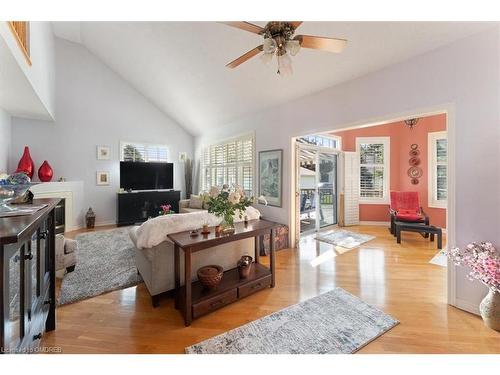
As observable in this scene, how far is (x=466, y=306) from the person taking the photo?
205 centimetres

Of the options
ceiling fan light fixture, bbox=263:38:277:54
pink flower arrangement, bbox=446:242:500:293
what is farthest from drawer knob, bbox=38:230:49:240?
pink flower arrangement, bbox=446:242:500:293

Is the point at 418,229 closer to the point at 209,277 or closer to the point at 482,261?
the point at 482,261

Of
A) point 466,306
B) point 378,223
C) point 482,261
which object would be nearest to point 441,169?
point 378,223

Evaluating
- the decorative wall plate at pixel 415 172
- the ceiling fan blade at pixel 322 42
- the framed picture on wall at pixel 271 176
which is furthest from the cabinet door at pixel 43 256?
the decorative wall plate at pixel 415 172

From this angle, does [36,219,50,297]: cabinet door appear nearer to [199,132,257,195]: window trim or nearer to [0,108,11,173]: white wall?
[199,132,257,195]: window trim

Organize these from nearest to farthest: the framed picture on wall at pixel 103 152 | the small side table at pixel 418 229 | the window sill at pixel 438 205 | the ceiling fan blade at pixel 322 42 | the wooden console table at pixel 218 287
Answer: the ceiling fan blade at pixel 322 42 → the wooden console table at pixel 218 287 → the small side table at pixel 418 229 → the window sill at pixel 438 205 → the framed picture on wall at pixel 103 152

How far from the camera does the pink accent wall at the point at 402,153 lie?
488 cm

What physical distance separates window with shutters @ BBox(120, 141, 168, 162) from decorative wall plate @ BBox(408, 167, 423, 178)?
6.75 meters

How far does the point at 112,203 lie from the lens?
570 cm

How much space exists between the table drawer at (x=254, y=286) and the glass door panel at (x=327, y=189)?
3.04 metres

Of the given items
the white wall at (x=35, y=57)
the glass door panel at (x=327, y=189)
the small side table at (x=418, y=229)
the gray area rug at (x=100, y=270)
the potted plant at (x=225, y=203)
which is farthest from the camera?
the glass door panel at (x=327, y=189)

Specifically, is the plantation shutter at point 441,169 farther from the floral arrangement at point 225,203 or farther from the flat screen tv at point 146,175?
the flat screen tv at point 146,175

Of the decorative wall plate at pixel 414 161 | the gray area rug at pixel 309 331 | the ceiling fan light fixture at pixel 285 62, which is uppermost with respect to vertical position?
the ceiling fan light fixture at pixel 285 62
